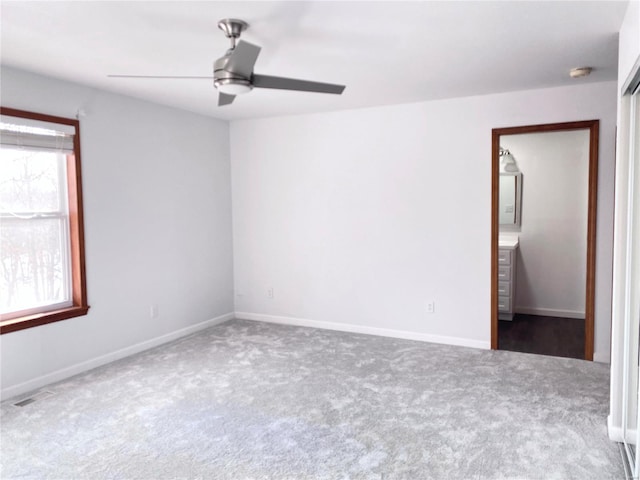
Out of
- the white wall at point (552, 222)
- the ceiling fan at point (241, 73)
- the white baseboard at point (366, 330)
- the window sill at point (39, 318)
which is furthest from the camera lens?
the white wall at point (552, 222)

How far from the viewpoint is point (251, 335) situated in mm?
4715

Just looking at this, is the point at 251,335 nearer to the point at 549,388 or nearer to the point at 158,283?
the point at 158,283

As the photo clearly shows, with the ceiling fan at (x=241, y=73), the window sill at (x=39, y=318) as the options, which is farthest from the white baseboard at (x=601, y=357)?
the window sill at (x=39, y=318)

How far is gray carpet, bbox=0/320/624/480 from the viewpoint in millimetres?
2316

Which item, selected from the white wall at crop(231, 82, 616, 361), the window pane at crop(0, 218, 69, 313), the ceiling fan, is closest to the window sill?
the window pane at crop(0, 218, 69, 313)

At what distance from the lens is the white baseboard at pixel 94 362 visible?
10.7ft

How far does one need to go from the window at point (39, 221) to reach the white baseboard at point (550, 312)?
191 inches

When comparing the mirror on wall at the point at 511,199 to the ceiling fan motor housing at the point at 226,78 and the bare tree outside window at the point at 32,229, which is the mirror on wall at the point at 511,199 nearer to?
the ceiling fan motor housing at the point at 226,78

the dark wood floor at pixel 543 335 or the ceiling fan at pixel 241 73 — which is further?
the dark wood floor at pixel 543 335

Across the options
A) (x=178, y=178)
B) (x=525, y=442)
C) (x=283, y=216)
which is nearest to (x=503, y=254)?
(x=283, y=216)

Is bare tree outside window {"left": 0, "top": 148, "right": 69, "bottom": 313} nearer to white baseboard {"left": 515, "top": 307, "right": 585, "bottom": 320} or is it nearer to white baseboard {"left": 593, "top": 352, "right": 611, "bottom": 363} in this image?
white baseboard {"left": 593, "top": 352, "right": 611, "bottom": 363}

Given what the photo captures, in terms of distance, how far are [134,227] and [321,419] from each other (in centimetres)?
247

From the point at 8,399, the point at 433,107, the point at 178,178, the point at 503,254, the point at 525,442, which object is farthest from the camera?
the point at 503,254

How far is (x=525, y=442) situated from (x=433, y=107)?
2.94 m
